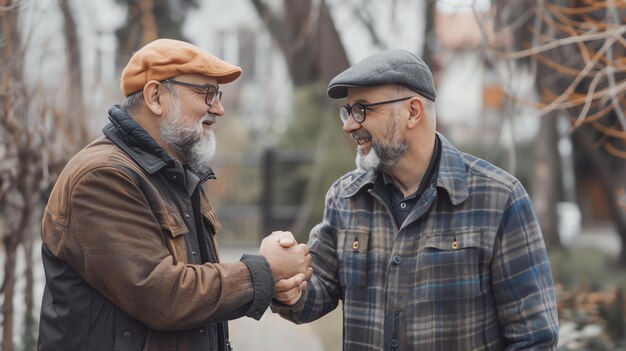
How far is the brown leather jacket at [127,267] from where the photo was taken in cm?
271

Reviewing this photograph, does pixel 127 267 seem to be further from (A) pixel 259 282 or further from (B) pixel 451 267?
(B) pixel 451 267

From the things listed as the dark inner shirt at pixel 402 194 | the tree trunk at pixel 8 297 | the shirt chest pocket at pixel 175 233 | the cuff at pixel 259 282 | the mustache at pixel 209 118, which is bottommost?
the tree trunk at pixel 8 297

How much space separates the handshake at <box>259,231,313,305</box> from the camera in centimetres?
309

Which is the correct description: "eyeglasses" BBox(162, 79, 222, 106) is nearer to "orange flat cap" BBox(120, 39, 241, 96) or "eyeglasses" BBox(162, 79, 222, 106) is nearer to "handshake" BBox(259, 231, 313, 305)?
"orange flat cap" BBox(120, 39, 241, 96)

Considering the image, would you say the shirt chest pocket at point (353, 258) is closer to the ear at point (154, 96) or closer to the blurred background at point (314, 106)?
the ear at point (154, 96)

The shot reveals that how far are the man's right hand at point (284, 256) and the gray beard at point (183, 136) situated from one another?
1.34 feet

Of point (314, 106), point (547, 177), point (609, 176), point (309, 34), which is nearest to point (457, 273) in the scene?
point (309, 34)

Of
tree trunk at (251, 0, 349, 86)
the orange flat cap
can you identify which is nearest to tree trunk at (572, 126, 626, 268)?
tree trunk at (251, 0, 349, 86)

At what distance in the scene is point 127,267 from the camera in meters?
2.70

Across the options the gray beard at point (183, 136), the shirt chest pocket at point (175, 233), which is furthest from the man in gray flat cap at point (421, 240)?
the gray beard at point (183, 136)

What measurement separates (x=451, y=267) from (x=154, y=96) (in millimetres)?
1201

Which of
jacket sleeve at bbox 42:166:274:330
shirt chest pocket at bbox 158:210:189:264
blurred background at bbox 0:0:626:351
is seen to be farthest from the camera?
blurred background at bbox 0:0:626:351

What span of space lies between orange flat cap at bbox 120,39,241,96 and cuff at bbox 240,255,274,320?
0.68m

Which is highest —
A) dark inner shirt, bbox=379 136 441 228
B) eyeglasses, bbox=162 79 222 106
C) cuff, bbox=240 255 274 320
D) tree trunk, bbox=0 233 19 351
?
eyeglasses, bbox=162 79 222 106
